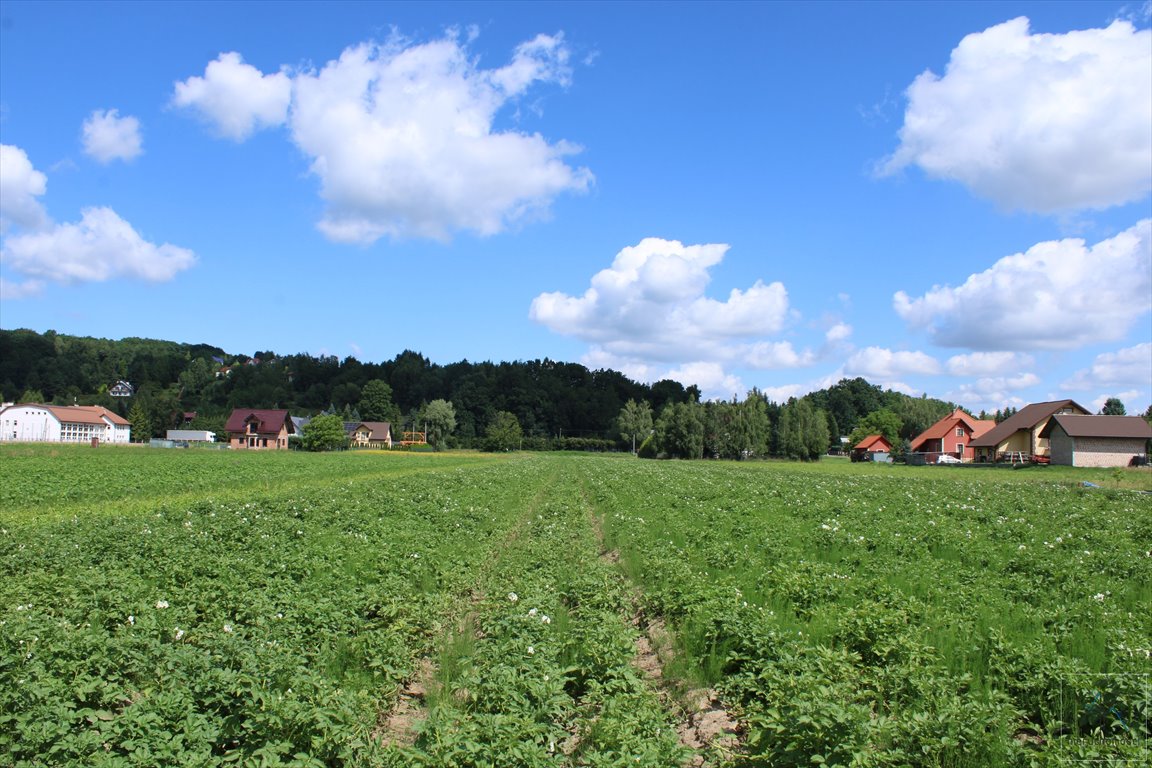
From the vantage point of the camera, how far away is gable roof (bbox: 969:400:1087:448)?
70312 mm

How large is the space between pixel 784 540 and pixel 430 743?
35.8 ft

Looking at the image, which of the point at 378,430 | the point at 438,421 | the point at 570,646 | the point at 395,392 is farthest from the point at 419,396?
the point at 570,646

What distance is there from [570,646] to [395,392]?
19740cm

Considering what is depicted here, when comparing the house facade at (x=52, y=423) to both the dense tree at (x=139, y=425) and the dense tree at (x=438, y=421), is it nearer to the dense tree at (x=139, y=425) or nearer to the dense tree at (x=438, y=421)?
the dense tree at (x=139, y=425)

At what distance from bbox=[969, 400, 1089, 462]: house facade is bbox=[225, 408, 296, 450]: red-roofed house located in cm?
10968

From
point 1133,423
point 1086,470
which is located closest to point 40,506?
point 1086,470

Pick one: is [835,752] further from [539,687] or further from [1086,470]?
[1086,470]

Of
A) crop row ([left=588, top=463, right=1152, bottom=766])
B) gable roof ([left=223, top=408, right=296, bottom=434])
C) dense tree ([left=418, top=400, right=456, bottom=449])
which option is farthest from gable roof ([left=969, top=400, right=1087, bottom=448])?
gable roof ([left=223, top=408, right=296, bottom=434])

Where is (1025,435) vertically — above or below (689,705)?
above

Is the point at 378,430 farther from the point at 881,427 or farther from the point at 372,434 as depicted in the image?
the point at 881,427

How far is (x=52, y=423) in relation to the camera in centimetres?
10156

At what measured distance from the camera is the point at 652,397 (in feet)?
629

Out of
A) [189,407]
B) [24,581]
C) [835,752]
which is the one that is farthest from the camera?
[189,407]

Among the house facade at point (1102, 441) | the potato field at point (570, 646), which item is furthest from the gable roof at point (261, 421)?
the house facade at point (1102, 441)
